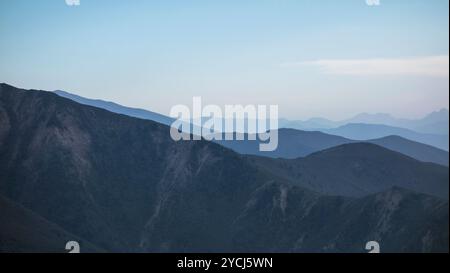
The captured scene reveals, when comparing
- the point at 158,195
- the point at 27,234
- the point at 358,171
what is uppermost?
the point at 358,171

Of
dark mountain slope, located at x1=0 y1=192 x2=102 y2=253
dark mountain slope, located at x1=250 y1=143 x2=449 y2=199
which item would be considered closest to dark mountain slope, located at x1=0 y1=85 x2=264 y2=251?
dark mountain slope, located at x1=250 y1=143 x2=449 y2=199

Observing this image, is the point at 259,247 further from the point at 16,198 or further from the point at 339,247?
the point at 16,198

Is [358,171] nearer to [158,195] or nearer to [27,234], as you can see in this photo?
[158,195]

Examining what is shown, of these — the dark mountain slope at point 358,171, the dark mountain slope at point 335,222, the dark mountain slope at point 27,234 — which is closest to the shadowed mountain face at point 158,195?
Result: the dark mountain slope at point 335,222

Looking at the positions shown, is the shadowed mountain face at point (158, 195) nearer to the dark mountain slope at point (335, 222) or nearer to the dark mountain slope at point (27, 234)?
the dark mountain slope at point (335, 222)

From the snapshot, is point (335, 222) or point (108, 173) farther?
point (108, 173)

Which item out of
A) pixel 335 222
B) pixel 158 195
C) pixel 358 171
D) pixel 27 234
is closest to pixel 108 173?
pixel 158 195

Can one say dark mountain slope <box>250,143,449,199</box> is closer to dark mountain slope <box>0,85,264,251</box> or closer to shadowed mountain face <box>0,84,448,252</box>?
shadowed mountain face <box>0,84,448,252</box>
